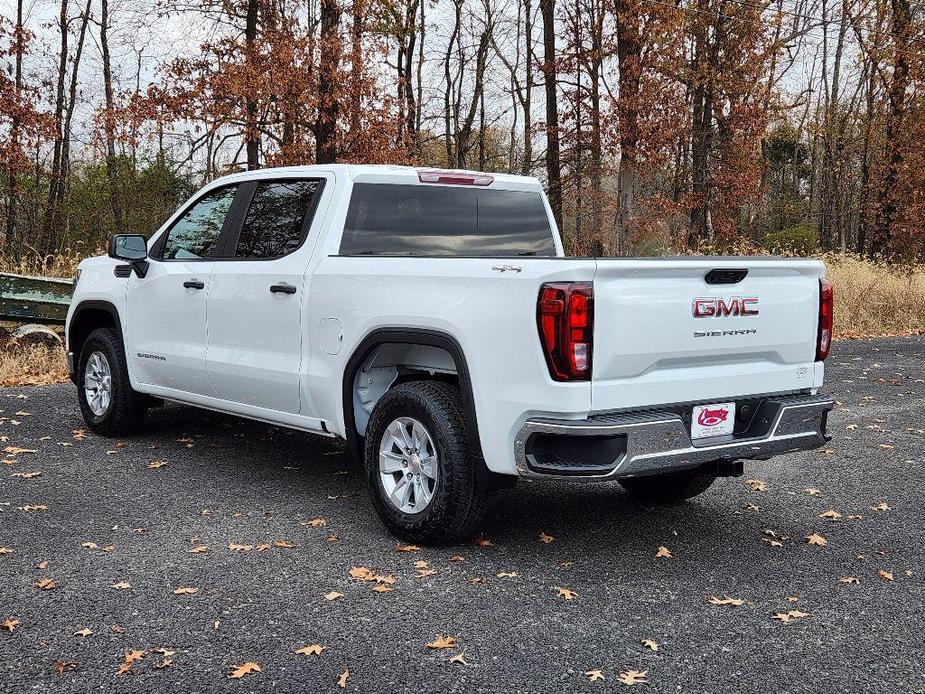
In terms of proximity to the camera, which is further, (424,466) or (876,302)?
(876,302)

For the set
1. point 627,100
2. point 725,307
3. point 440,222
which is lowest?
point 725,307

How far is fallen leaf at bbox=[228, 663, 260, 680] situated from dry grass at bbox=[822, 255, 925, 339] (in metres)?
15.7

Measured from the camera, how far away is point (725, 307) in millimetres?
4594

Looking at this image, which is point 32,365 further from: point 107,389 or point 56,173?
point 56,173

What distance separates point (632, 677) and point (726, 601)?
96 centimetres

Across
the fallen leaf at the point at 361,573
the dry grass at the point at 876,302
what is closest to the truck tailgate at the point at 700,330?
the fallen leaf at the point at 361,573

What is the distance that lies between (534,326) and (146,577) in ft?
7.04

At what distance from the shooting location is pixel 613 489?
622 cm

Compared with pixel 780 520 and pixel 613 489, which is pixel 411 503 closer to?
pixel 613 489

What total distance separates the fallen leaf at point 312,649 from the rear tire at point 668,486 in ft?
8.49

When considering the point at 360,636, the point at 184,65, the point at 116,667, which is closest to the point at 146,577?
the point at 116,667

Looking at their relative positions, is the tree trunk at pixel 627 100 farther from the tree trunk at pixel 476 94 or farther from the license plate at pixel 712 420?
the license plate at pixel 712 420

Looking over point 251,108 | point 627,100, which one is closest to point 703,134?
point 627,100

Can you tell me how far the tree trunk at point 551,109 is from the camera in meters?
23.1
